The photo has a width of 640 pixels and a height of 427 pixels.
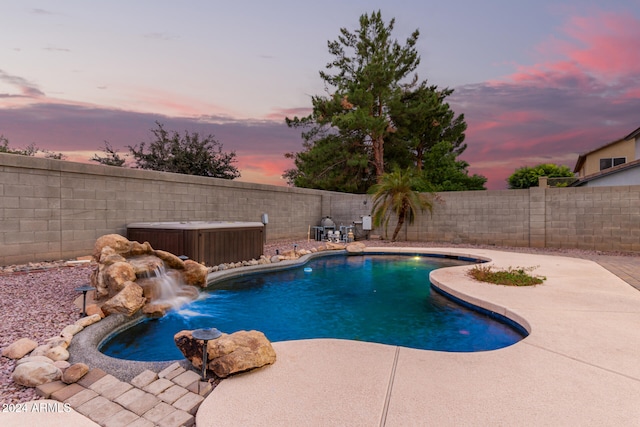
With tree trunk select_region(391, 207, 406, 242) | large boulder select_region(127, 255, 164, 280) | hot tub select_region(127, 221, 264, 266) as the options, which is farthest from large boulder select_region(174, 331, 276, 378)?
tree trunk select_region(391, 207, 406, 242)

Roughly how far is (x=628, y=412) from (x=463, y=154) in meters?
20.9

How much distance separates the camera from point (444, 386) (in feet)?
7.14

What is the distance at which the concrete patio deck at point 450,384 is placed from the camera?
1.85m

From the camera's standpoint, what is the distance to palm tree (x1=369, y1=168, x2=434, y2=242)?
1125 centimetres

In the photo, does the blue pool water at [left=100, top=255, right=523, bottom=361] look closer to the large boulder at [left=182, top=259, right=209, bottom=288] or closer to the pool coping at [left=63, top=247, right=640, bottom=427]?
the large boulder at [left=182, top=259, right=209, bottom=288]

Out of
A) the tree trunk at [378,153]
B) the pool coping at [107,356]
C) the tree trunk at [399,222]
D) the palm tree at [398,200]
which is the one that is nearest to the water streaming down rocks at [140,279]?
the pool coping at [107,356]

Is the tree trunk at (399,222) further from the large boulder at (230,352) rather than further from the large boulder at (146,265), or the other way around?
the large boulder at (230,352)

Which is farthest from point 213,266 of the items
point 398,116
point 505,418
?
point 398,116

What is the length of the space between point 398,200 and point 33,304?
9.38 meters

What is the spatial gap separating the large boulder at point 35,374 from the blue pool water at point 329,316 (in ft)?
2.84

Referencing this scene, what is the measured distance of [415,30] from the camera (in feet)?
59.9

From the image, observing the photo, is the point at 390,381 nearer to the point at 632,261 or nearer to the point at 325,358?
the point at 325,358

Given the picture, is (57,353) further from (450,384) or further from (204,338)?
(450,384)

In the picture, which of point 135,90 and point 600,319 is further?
point 135,90
